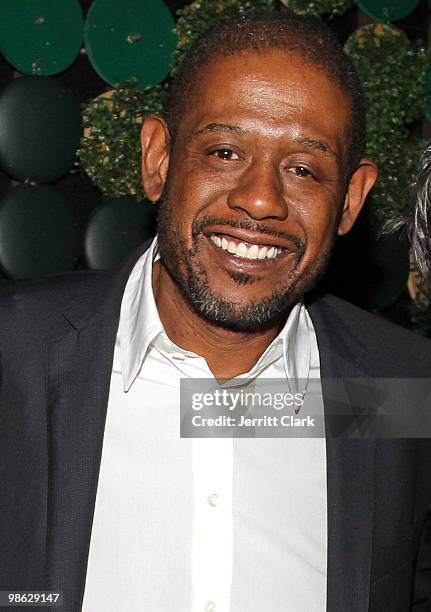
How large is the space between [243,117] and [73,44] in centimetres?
A: 156

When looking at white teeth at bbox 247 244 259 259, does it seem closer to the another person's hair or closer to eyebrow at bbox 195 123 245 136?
eyebrow at bbox 195 123 245 136

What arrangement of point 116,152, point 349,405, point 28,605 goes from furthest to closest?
point 116,152 → point 349,405 → point 28,605

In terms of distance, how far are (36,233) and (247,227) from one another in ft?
4.71

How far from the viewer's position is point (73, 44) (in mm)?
2961

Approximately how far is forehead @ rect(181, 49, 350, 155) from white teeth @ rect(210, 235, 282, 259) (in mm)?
204

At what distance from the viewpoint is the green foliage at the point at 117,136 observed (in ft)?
9.32

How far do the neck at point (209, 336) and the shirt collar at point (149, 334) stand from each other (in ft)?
0.07

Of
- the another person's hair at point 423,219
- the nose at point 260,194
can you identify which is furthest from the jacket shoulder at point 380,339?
the nose at point 260,194

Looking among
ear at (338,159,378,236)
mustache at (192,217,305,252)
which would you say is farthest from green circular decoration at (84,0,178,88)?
mustache at (192,217,305,252)

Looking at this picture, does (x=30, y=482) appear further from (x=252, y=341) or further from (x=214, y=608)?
(x=252, y=341)

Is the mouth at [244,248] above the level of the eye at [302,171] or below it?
below

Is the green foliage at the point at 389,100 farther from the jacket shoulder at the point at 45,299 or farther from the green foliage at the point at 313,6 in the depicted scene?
the jacket shoulder at the point at 45,299

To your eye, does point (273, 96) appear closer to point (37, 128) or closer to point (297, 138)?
point (297, 138)

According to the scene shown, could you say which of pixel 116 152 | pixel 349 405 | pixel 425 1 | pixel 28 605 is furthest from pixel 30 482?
pixel 425 1
